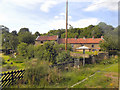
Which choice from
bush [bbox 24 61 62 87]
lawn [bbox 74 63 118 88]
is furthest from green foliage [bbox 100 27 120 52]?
bush [bbox 24 61 62 87]

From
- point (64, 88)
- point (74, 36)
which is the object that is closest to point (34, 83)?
point (64, 88)

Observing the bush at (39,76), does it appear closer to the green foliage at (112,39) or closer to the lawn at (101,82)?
the lawn at (101,82)

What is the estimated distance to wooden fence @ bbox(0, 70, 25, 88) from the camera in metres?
5.05

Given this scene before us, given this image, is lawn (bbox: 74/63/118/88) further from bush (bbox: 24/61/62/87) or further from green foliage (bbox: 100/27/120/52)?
green foliage (bbox: 100/27/120/52)

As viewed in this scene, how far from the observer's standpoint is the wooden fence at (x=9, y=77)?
16.6 feet

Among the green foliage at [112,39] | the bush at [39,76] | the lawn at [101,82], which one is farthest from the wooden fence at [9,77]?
the green foliage at [112,39]

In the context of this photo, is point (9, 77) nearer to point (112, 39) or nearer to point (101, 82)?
point (101, 82)

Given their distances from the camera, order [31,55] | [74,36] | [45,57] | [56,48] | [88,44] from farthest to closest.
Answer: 1. [74,36]
2. [88,44]
3. [31,55]
4. [56,48]
5. [45,57]

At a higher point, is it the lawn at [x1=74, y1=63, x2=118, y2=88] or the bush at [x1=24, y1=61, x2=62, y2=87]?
the bush at [x1=24, y1=61, x2=62, y2=87]

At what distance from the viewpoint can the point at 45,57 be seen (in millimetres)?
9352

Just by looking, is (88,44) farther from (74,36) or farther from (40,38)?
(40,38)

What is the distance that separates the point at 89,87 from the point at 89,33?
32784mm

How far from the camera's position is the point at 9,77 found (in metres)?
5.32

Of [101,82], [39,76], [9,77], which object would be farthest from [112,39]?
[9,77]
